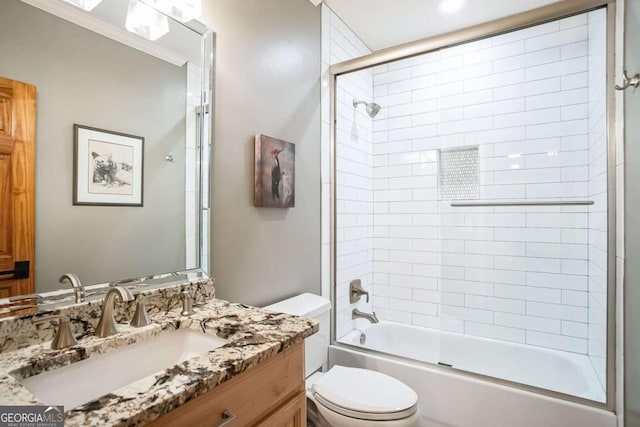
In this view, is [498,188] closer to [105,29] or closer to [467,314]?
[467,314]

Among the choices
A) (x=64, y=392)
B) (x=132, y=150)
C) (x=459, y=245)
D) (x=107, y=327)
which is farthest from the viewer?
(x=459, y=245)

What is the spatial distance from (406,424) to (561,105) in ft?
7.10

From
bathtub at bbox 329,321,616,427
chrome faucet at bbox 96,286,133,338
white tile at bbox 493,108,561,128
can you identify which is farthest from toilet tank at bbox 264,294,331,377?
white tile at bbox 493,108,561,128

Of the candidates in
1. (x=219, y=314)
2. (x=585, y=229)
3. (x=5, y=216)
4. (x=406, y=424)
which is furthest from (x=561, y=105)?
(x=5, y=216)

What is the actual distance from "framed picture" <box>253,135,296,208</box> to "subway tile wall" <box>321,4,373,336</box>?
39 cm

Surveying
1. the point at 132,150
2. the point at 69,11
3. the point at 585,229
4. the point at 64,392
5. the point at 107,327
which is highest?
the point at 69,11

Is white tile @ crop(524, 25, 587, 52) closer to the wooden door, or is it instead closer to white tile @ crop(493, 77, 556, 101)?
white tile @ crop(493, 77, 556, 101)

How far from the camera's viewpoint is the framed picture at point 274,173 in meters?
1.57

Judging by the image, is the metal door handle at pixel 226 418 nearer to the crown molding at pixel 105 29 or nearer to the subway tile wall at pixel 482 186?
the crown molding at pixel 105 29

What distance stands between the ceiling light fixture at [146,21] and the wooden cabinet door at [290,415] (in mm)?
1305

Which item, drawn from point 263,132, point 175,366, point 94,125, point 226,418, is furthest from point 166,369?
point 263,132

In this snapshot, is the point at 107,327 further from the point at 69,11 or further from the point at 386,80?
the point at 386,80

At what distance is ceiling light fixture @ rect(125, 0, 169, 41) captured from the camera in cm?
109

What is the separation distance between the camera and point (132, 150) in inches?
43.0
